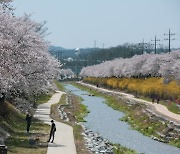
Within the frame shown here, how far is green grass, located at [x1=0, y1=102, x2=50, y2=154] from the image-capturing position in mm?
23891

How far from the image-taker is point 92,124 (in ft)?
149

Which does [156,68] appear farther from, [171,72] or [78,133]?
[78,133]

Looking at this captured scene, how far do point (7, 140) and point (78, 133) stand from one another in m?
7.46

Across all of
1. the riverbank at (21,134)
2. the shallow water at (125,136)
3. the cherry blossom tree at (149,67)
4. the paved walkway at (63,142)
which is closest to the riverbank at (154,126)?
the shallow water at (125,136)

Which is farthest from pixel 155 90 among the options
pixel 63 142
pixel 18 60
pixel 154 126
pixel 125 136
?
pixel 18 60

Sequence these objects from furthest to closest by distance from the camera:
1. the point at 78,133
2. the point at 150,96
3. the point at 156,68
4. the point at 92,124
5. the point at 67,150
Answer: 1. the point at 156,68
2. the point at 150,96
3. the point at 92,124
4. the point at 78,133
5. the point at 67,150

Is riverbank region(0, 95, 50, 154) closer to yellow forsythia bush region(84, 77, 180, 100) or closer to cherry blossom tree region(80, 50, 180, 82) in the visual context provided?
yellow forsythia bush region(84, 77, 180, 100)

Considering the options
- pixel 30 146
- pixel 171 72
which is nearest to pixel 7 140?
pixel 30 146

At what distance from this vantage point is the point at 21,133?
30.4 m

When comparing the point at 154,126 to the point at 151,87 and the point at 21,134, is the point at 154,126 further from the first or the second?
the point at 151,87

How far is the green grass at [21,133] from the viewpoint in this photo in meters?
23.9

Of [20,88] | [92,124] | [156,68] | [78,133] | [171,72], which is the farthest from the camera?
[156,68]

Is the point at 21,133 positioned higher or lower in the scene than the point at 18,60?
lower

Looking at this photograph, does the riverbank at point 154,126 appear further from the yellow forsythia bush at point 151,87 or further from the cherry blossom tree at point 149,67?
the cherry blossom tree at point 149,67
